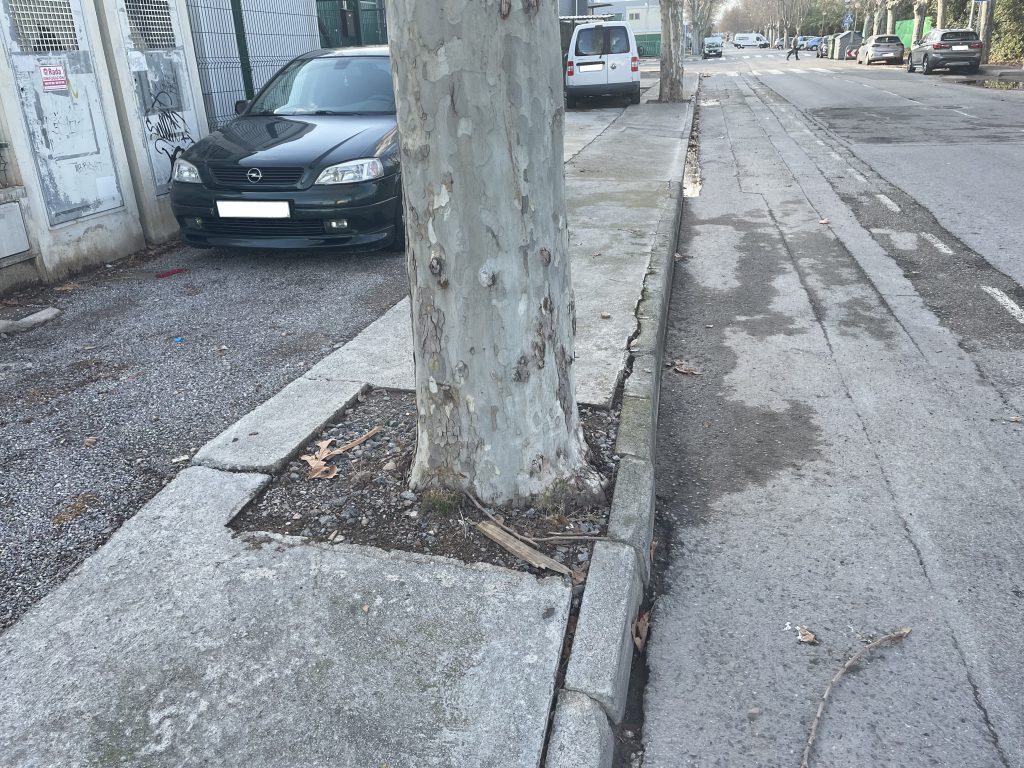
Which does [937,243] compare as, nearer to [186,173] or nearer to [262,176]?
[262,176]

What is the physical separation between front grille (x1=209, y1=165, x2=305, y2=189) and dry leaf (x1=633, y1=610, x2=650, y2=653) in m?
4.90

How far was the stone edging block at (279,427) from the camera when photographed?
3.39 m

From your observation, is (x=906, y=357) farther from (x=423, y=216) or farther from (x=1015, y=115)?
(x=1015, y=115)

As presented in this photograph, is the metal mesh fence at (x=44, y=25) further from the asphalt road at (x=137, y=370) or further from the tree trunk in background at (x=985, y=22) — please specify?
the tree trunk in background at (x=985, y=22)

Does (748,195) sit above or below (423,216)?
below

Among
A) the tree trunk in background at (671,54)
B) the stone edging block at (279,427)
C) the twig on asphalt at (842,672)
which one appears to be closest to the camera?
the twig on asphalt at (842,672)

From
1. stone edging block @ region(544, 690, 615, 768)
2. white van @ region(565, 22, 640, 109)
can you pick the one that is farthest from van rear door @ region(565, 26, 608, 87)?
stone edging block @ region(544, 690, 615, 768)

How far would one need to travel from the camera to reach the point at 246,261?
718cm

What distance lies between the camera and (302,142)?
6746 mm

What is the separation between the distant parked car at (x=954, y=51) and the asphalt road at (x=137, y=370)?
3093 centimetres

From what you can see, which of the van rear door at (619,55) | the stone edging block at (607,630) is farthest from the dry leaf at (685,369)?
the van rear door at (619,55)

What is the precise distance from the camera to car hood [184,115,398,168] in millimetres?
6508

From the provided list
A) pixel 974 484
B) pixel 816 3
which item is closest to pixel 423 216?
pixel 974 484

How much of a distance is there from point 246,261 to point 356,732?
581 cm
